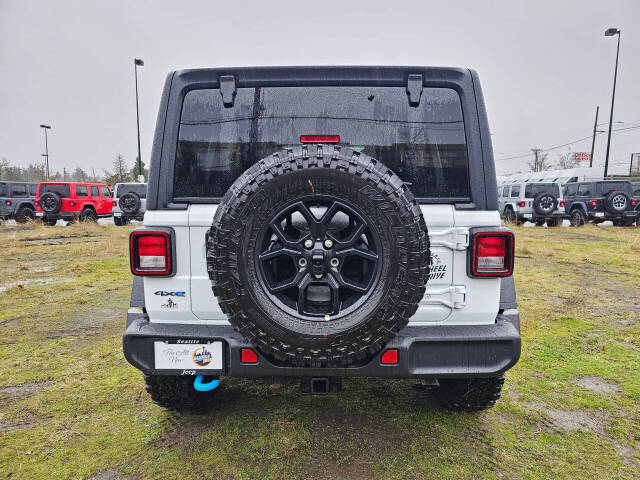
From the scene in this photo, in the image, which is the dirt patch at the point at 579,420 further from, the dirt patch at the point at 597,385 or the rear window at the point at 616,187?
the rear window at the point at 616,187

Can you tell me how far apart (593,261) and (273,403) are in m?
8.51

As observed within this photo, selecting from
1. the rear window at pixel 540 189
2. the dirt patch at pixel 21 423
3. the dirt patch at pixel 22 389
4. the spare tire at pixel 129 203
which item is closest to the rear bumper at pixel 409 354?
the dirt patch at pixel 21 423

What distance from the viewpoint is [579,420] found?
8.78ft

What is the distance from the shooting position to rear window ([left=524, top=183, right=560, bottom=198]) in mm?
17170

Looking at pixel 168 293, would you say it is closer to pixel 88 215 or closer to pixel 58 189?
pixel 58 189

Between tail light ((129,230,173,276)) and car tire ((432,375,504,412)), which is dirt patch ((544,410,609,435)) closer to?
car tire ((432,375,504,412))

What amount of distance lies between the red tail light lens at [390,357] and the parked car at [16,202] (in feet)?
68.6

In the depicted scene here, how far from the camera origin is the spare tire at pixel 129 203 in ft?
57.0

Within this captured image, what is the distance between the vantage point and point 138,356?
2088 millimetres

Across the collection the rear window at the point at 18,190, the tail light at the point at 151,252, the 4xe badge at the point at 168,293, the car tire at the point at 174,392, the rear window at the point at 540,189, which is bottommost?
the car tire at the point at 174,392

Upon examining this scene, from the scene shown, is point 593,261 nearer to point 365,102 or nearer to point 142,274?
point 365,102

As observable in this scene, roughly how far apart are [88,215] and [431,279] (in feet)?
65.0

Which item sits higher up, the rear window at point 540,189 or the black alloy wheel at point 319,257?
the rear window at point 540,189

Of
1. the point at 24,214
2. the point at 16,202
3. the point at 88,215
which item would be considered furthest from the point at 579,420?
the point at 16,202
